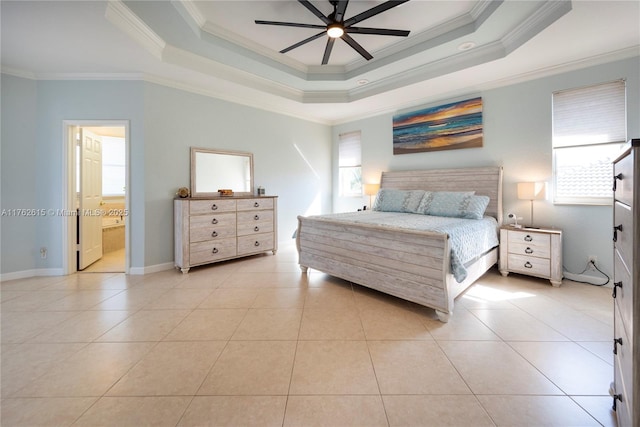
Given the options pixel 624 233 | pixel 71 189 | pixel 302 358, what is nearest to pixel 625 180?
pixel 624 233

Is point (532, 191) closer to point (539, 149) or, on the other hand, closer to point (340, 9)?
point (539, 149)

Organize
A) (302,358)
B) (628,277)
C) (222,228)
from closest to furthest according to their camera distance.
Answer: (628,277) → (302,358) → (222,228)

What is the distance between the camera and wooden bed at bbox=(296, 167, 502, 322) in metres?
2.21

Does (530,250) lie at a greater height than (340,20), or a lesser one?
lesser

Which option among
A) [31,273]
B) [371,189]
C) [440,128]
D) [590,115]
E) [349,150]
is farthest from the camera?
[349,150]

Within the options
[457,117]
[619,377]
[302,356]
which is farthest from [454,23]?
[302,356]

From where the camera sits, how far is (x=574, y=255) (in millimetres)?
3084

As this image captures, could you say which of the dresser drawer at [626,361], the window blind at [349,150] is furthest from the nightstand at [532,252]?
the window blind at [349,150]

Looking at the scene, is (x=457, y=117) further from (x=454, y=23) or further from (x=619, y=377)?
(x=619, y=377)

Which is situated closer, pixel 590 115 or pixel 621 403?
pixel 621 403

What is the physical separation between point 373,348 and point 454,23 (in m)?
3.39

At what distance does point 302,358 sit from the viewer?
5.64 ft

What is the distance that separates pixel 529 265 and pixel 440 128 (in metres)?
2.34

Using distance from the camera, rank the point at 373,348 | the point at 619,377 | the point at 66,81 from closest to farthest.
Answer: the point at 619,377
the point at 373,348
the point at 66,81
